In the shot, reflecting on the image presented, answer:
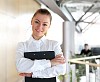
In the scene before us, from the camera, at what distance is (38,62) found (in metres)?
1.46

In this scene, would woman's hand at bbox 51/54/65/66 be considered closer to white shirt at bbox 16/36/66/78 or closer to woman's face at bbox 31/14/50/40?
white shirt at bbox 16/36/66/78

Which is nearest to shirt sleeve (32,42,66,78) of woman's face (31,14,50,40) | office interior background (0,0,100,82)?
woman's face (31,14,50,40)

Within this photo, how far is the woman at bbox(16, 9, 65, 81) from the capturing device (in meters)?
1.46

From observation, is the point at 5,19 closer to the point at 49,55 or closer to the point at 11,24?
the point at 11,24

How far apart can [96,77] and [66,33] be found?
843 mm

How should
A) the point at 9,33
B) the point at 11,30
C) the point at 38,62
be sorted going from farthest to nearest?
the point at 11,30, the point at 9,33, the point at 38,62

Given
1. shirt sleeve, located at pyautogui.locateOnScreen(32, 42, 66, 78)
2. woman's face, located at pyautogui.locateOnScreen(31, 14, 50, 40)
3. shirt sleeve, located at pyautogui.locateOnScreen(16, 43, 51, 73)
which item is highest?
woman's face, located at pyautogui.locateOnScreen(31, 14, 50, 40)

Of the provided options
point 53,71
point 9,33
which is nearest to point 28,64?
point 53,71

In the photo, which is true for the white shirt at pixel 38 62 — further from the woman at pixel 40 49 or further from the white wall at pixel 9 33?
the white wall at pixel 9 33

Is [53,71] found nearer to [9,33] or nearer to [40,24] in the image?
[40,24]

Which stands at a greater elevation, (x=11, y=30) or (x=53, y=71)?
(x=11, y=30)

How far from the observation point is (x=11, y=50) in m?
3.67

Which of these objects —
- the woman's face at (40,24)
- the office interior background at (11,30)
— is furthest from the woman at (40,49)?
the office interior background at (11,30)

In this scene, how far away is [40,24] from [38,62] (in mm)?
263
